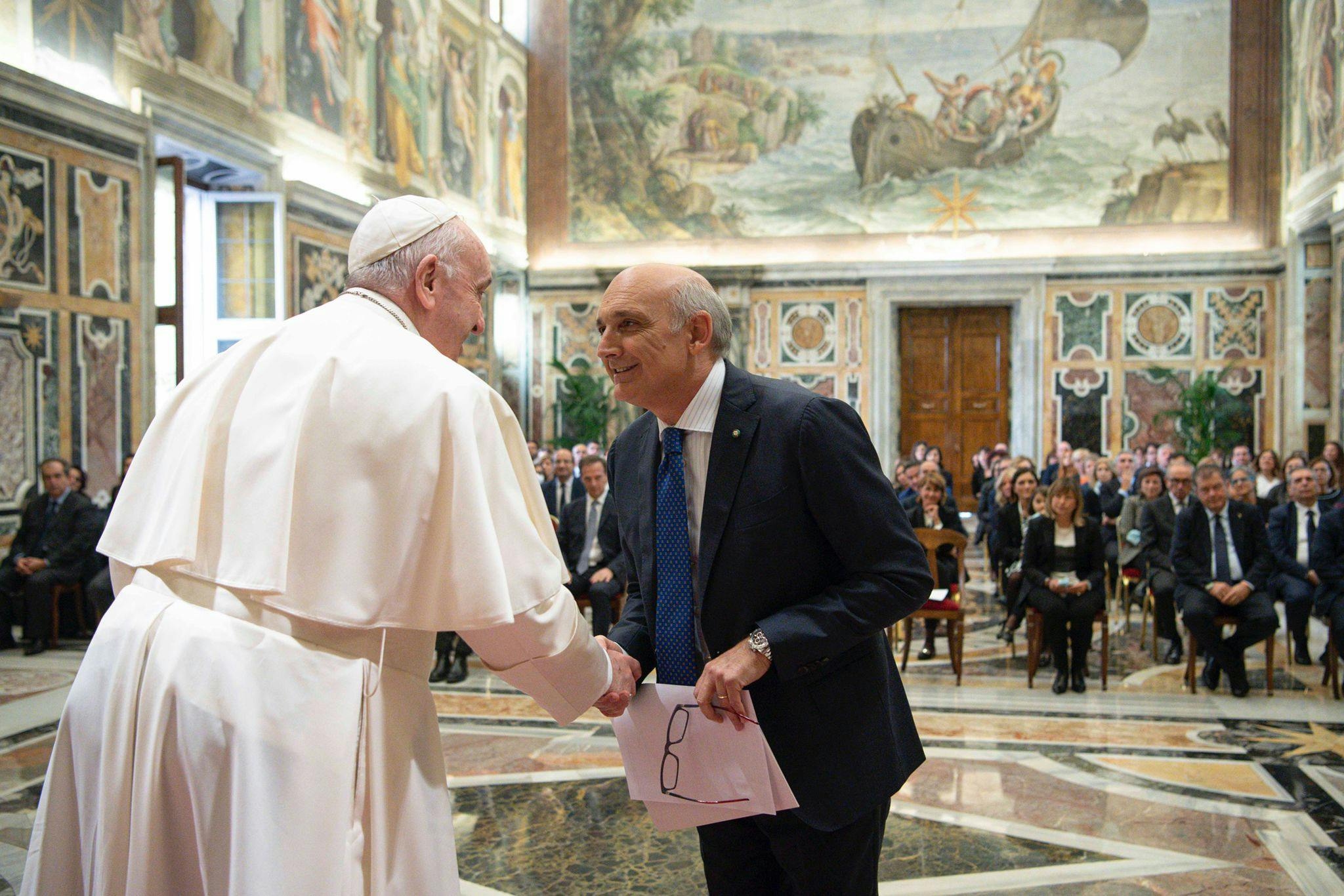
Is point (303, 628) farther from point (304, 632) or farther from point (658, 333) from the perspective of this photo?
point (658, 333)

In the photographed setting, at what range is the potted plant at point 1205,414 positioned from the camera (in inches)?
608

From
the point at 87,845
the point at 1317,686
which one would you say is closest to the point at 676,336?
the point at 87,845

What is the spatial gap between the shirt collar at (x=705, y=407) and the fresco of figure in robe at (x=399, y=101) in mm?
12073

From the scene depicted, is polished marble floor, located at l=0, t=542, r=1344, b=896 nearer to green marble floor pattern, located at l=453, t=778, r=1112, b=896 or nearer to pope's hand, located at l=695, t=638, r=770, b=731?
green marble floor pattern, located at l=453, t=778, r=1112, b=896

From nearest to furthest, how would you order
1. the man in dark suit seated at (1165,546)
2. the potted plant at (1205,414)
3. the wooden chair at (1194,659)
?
the wooden chair at (1194,659) → the man in dark suit seated at (1165,546) → the potted plant at (1205,414)

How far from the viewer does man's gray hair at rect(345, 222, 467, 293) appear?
2072 millimetres

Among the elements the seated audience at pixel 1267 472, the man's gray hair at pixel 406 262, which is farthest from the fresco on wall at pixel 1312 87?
the man's gray hair at pixel 406 262

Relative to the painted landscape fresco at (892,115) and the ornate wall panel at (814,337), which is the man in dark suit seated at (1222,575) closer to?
the ornate wall panel at (814,337)

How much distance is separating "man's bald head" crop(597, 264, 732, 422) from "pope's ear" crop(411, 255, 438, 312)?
0.34 meters

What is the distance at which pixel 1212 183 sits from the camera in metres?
16.0

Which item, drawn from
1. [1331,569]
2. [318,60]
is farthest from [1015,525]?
[318,60]

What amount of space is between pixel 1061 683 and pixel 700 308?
5366 mm

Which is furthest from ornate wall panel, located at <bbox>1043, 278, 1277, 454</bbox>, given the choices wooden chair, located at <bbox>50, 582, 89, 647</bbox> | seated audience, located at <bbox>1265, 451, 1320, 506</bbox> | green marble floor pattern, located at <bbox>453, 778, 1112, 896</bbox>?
green marble floor pattern, located at <bbox>453, 778, 1112, 896</bbox>

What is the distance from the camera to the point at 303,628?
178cm
